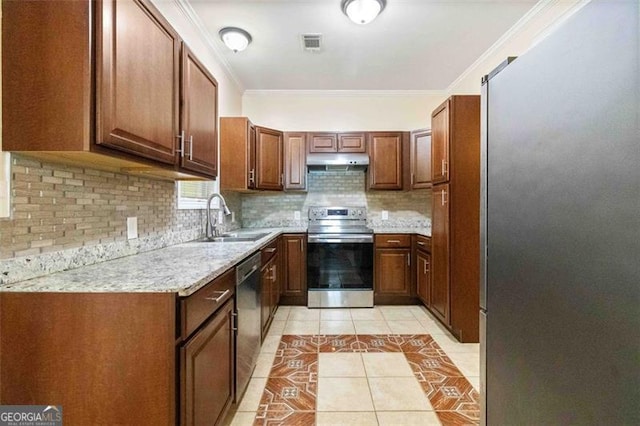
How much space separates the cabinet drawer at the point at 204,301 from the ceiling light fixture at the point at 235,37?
2.10 meters

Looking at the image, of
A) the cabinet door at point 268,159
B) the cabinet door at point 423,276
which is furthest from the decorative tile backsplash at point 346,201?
the cabinet door at point 423,276

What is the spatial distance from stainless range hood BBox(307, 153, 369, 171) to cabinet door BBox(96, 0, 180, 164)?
225 cm

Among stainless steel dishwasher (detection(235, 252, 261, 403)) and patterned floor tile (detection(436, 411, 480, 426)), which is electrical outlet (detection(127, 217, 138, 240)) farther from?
patterned floor tile (detection(436, 411, 480, 426))

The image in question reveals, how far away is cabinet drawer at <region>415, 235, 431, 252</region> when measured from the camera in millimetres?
3066

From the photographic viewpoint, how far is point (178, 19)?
87.3 inches

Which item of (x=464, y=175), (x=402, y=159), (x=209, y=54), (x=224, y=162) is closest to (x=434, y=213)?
(x=464, y=175)

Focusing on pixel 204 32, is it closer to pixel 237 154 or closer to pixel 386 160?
pixel 237 154

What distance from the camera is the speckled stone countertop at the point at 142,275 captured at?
97 centimetres

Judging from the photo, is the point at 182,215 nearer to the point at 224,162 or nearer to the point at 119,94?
the point at 224,162

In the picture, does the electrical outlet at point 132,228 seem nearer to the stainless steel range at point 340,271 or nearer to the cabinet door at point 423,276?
the stainless steel range at point 340,271

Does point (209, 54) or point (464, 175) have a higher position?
point (209, 54)

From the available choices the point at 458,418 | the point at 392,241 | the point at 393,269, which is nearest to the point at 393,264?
the point at 393,269

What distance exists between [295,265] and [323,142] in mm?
1543

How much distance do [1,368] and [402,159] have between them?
3623 millimetres
